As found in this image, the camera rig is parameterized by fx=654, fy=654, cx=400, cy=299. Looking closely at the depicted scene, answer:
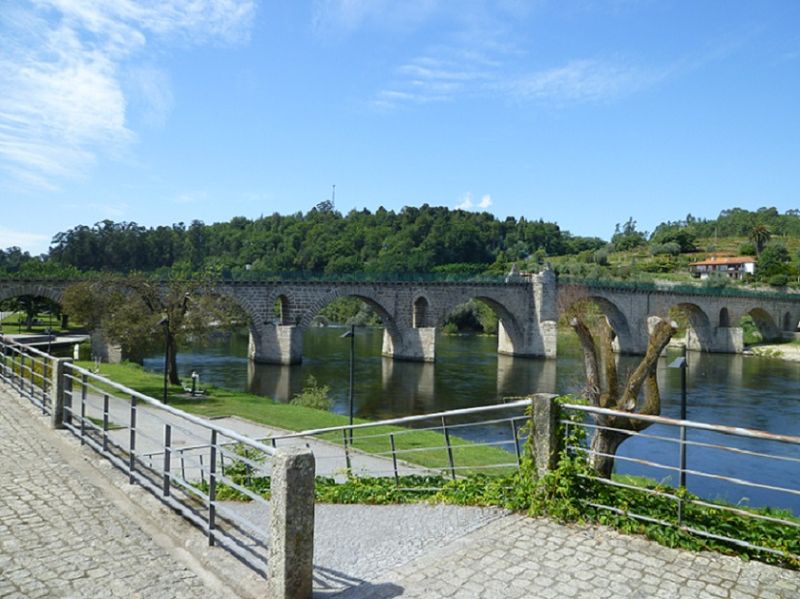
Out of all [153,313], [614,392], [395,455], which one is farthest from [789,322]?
[395,455]

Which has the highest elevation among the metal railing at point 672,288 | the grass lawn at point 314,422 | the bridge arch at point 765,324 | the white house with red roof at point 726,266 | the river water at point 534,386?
the white house with red roof at point 726,266

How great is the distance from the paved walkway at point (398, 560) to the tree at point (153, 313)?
20.4 meters

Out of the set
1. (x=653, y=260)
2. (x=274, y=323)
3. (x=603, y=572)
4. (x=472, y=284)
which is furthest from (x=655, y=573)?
(x=653, y=260)

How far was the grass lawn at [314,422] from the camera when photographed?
55.1 feet

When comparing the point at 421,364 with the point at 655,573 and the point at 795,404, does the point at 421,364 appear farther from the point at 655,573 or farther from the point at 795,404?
the point at 655,573

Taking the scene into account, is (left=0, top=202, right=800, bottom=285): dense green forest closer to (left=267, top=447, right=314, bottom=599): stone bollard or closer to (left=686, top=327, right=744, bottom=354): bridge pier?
(left=686, top=327, right=744, bottom=354): bridge pier

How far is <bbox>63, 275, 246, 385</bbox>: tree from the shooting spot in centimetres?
2789

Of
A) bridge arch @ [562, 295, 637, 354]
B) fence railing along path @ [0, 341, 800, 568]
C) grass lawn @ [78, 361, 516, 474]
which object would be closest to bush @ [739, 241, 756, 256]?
bridge arch @ [562, 295, 637, 354]

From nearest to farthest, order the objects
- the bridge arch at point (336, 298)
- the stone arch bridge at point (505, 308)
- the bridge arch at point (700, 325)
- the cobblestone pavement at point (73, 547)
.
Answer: the cobblestone pavement at point (73, 547) < the stone arch bridge at point (505, 308) < the bridge arch at point (336, 298) < the bridge arch at point (700, 325)

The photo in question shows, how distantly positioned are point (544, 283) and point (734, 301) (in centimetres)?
2963

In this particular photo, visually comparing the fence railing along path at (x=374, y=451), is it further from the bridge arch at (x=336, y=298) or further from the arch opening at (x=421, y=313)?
the arch opening at (x=421, y=313)

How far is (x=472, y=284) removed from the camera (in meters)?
58.5

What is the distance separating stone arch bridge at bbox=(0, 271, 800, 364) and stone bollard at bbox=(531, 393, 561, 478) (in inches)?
1319

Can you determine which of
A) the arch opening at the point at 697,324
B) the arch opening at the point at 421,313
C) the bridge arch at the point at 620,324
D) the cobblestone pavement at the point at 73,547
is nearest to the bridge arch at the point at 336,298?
the arch opening at the point at 421,313
